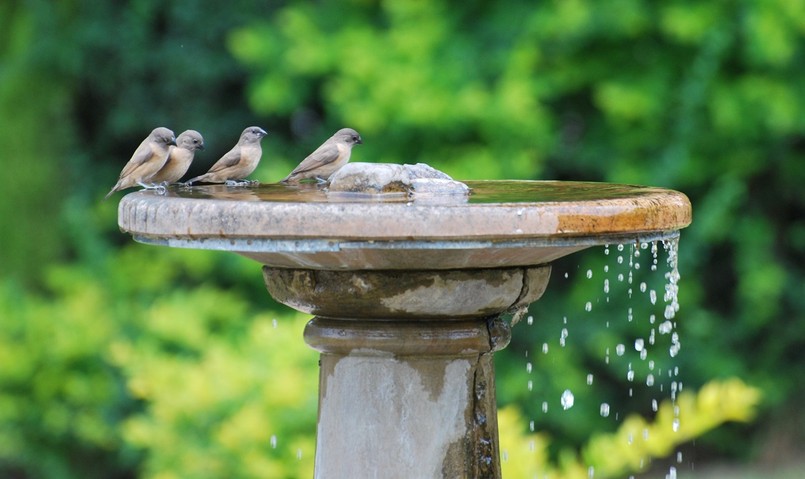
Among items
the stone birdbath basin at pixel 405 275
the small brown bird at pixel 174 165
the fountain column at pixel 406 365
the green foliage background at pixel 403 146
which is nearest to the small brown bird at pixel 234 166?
the small brown bird at pixel 174 165

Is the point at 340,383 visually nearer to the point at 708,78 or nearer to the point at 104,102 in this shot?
the point at 708,78

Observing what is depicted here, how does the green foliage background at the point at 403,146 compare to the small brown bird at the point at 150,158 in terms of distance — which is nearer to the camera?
the small brown bird at the point at 150,158

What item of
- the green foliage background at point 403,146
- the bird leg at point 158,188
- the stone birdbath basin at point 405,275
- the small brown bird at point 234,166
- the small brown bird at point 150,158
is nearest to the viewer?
the stone birdbath basin at point 405,275

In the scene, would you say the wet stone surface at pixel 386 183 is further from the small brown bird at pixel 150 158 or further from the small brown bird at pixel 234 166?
the small brown bird at pixel 150 158

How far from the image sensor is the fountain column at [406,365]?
322 centimetres

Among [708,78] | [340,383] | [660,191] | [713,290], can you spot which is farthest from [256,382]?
[713,290]

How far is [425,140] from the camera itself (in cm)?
763

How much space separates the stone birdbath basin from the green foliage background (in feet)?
10.3

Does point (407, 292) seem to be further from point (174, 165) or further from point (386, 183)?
point (174, 165)

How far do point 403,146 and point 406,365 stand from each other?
4.55 metres

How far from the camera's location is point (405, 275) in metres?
3.15

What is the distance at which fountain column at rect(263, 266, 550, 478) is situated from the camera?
10.6 ft

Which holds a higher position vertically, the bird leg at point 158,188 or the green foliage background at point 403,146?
the green foliage background at point 403,146

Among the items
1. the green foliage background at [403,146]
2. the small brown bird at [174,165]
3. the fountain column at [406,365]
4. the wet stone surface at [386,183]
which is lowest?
the fountain column at [406,365]
